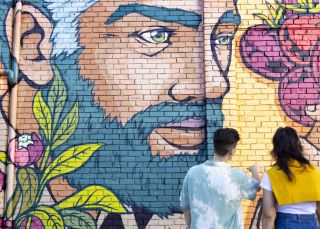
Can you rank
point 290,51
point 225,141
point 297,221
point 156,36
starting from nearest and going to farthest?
point 297,221, point 225,141, point 290,51, point 156,36

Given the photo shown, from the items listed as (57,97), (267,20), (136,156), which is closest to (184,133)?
(136,156)

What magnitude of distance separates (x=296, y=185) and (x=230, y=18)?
3.12 m

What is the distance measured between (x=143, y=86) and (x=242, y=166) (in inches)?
64.4

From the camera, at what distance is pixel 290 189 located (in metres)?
3.27

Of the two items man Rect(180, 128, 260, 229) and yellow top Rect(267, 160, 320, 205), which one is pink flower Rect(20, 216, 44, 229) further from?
yellow top Rect(267, 160, 320, 205)

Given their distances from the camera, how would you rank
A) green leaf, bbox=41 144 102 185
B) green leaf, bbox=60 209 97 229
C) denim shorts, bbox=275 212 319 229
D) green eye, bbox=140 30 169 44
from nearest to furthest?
1. denim shorts, bbox=275 212 319 229
2. green leaf, bbox=60 209 97 229
3. green leaf, bbox=41 144 102 185
4. green eye, bbox=140 30 169 44

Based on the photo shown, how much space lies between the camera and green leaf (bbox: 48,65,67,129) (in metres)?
5.82

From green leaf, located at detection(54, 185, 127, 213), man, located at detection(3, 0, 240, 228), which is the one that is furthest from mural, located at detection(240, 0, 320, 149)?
green leaf, located at detection(54, 185, 127, 213)

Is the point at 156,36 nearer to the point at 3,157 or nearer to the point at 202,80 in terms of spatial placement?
the point at 202,80

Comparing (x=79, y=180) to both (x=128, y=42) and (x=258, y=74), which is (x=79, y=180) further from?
(x=258, y=74)

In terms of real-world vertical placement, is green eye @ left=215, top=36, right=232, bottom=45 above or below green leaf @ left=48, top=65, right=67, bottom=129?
above

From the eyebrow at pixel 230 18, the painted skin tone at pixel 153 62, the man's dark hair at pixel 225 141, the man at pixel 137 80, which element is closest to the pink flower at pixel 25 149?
the man at pixel 137 80

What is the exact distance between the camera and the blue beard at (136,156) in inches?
222

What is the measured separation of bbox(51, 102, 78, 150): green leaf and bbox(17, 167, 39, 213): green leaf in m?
0.44
